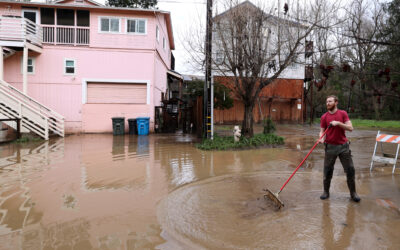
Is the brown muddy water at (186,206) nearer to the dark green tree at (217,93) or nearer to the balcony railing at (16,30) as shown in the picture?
the balcony railing at (16,30)

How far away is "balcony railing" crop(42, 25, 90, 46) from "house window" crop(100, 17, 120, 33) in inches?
36.1

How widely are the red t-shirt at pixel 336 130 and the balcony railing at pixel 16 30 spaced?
15957mm

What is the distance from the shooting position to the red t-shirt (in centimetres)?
522

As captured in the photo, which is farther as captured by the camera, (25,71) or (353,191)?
(25,71)

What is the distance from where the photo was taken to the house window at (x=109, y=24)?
17.7 meters

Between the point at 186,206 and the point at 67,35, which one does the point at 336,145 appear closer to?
the point at 186,206

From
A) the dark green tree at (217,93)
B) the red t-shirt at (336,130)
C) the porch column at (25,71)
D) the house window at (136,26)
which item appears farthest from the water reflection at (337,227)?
the dark green tree at (217,93)

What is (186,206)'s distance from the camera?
499cm

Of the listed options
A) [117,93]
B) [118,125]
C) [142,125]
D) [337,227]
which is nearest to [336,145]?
[337,227]

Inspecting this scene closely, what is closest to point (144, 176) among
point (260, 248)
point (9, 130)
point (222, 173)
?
point (222, 173)

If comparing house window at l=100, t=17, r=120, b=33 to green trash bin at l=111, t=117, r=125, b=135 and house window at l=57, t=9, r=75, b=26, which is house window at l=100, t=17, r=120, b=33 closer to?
house window at l=57, t=9, r=75, b=26

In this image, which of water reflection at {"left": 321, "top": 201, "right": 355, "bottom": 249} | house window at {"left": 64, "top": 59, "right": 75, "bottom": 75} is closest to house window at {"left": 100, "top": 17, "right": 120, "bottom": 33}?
house window at {"left": 64, "top": 59, "right": 75, "bottom": 75}

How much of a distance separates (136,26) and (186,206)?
15210mm

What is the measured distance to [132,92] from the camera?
17828mm
